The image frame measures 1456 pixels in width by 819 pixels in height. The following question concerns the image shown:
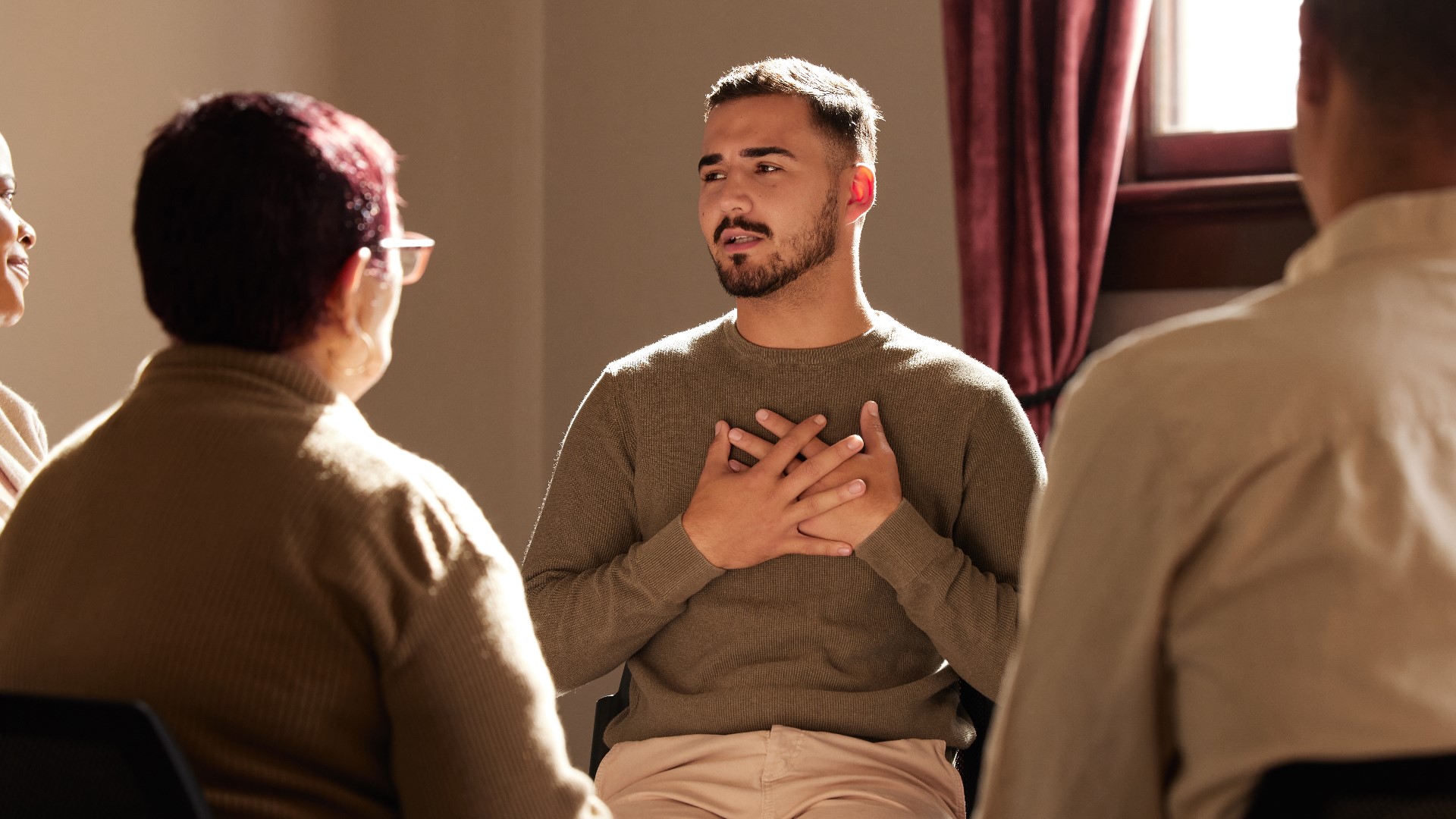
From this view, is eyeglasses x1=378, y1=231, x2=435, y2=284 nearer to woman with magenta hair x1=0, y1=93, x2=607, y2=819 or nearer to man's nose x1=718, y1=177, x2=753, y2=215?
woman with magenta hair x1=0, y1=93, x2=607, y2=819

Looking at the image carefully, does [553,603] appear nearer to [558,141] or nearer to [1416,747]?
[1416,747]

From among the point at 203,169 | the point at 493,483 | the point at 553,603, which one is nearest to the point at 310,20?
the point at 493,483

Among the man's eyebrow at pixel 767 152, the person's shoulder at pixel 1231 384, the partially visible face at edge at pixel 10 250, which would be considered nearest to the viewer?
the person's shoulder at pixel 1231 384

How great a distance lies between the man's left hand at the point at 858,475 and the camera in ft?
5.70

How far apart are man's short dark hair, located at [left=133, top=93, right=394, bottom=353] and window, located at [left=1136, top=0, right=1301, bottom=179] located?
2.02 metres

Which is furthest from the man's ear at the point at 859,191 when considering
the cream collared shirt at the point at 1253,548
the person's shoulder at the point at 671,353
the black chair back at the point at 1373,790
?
the black chair back at the point at 1373,790

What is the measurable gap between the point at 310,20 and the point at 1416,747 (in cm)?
267

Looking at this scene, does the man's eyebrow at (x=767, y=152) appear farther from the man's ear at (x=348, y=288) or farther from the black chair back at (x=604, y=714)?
the man's ear at (x=348, y=288)

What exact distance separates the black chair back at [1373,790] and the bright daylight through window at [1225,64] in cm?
210

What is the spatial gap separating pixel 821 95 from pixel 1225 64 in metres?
1.14

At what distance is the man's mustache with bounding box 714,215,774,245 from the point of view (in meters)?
1.89

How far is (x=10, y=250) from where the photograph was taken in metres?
1.82

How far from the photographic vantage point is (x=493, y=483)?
10.7 ft

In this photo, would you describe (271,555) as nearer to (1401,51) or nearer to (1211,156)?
(1401,51)
